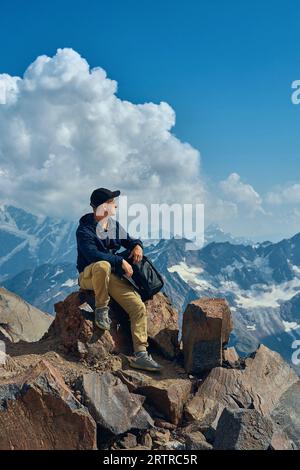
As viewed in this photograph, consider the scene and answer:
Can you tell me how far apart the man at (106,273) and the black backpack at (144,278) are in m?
0.26

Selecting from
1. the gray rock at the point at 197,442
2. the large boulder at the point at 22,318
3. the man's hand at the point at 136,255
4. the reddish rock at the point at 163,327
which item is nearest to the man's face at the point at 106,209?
the man's hand at the point at 136,255

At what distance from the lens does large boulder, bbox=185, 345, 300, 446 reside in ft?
43.3

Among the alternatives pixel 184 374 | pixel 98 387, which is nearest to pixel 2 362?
pixel 98 387

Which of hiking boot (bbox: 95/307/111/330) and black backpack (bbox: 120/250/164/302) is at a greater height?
black backpack (bbox: 120/250/164/302)

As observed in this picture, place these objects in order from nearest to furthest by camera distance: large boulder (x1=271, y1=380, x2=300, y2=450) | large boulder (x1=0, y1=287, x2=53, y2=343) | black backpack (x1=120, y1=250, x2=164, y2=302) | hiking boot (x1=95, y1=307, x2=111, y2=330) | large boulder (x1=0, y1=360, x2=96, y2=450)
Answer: large boulder (x1=0, y1=360, x2=96, y2=450) < large boulder (x1=271, y1=380, x2=300, y2=450) < hiking boot (x1=95, y1=307, x2=111, y2=330) < black backpack (x1=120, y1=250, x2=164, y2=302) < large boulder (x1=0, y1=287, x2=53, y2=343)

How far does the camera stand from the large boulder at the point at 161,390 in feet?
41.5

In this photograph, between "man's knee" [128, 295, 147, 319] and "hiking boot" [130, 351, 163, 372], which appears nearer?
"hiking boot" [130, 351, 163, 372]

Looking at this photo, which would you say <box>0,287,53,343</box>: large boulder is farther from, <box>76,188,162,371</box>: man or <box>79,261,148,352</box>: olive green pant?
<box>79,261,148,352</box>: olive green pant

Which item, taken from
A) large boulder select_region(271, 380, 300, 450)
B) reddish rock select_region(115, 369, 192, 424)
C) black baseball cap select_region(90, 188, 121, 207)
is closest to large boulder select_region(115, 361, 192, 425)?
reddish rock select_region(115, 369, 192, 424)

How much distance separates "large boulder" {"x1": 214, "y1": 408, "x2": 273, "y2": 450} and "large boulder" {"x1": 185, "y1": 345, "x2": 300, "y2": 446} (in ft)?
3.35

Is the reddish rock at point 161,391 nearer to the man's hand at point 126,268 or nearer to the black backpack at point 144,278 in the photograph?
the black backpack at point 144,278

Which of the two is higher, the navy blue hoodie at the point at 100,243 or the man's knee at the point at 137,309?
the navy blue hoodie at the point at 100,243

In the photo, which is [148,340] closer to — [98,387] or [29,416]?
[98,387]

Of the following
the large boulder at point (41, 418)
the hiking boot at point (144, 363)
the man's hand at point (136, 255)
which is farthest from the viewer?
the man's hand at point (136, 255)
